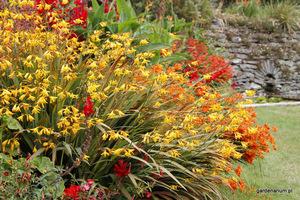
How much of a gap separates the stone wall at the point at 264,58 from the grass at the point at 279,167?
405 cm

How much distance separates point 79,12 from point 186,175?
84.9 inches

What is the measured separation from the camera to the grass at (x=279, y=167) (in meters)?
3.31

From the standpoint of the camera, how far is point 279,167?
4.16 meters

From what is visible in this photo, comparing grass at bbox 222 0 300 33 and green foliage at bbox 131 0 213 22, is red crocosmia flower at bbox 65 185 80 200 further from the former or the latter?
grass at bbox 222 0 300 33

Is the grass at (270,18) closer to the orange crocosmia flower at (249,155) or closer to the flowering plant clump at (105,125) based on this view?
the orange crocosmia flower at (249,155)

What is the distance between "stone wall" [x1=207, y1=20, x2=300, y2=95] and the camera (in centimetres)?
1087

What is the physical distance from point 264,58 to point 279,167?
7835mm

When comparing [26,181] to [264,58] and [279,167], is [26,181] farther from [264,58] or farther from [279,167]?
[264,58]

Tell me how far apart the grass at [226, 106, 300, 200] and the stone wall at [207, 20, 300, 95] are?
405 cm

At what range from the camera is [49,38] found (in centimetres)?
242

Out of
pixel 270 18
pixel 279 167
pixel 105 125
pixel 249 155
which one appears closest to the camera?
pixel 105 125

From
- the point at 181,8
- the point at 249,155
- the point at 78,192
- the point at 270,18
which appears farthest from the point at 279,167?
the point at 270,18

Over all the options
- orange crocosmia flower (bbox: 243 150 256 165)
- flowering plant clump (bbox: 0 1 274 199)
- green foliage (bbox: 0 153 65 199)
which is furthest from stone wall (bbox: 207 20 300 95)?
green foliage (bbox: 0 153 65 199)

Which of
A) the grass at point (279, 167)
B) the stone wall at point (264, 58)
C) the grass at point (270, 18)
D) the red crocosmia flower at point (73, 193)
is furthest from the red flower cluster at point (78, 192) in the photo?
the grass at point (270, 18)
